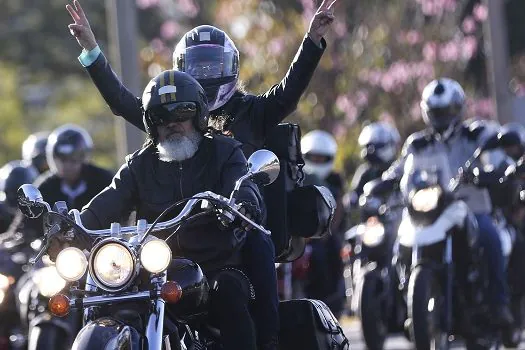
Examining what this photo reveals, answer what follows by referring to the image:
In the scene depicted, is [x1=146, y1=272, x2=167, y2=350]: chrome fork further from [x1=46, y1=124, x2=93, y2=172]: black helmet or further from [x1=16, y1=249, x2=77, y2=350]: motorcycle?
[x1=46, y1=124, x2=93, y2=172]: black helmet

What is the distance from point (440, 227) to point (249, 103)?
3518mm

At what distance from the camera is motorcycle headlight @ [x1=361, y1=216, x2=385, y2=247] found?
14194 millimetres

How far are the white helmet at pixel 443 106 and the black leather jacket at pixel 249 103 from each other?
388 cm

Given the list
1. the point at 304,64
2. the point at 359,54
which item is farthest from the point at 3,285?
the point at 359,54

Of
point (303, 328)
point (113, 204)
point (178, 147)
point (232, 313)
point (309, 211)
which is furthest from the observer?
point (309, 211)

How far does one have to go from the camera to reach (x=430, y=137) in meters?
12.3

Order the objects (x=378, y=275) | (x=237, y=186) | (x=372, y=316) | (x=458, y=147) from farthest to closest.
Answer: (x=378, y=275) → (x=372, y=316) → (x=458, y=147) → (x=237, y=186)

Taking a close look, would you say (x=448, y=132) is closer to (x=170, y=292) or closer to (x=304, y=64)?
(x=304, y=64)

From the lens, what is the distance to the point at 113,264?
6.45 m

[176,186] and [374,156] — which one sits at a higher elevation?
[374,156]

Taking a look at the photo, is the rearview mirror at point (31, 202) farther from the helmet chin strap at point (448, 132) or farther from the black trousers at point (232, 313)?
the helmet chin strap at point (448, 132)

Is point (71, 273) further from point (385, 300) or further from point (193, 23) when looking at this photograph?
point (193, 23)

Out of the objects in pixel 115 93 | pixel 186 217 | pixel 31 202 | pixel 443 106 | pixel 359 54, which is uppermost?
pixel 359 54

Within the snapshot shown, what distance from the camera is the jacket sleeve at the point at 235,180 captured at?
6.92 meters
